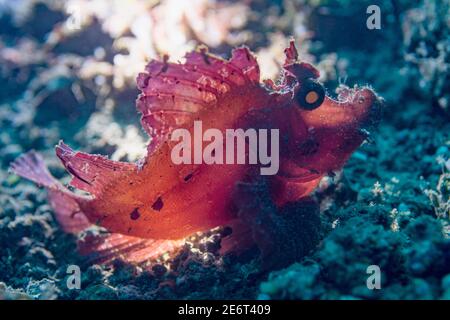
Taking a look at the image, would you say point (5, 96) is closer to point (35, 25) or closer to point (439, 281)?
point (35, 25)

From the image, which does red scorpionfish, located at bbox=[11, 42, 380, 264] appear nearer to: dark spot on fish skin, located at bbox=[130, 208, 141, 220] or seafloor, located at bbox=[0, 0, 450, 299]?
dark spot on fish skin, located at bbox=[130, 208, 141, 220]

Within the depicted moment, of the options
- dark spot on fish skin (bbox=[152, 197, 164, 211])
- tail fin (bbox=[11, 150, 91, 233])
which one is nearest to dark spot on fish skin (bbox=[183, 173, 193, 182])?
dark spot on fish skin (bbox=[152, 197, 164, 211])

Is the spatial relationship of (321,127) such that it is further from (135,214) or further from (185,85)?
(135,214)

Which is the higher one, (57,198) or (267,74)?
(267,74)

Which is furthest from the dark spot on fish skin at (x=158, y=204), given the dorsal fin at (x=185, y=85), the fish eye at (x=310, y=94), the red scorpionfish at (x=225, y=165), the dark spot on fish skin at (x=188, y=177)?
the fish eye at (x=310, y=94)

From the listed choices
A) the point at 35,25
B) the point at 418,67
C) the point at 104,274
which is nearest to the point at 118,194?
the point at 104,274

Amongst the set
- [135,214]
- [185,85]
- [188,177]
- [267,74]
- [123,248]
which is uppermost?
[267,74]

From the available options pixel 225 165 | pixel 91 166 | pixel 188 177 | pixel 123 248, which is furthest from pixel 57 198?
pixel 225 165
